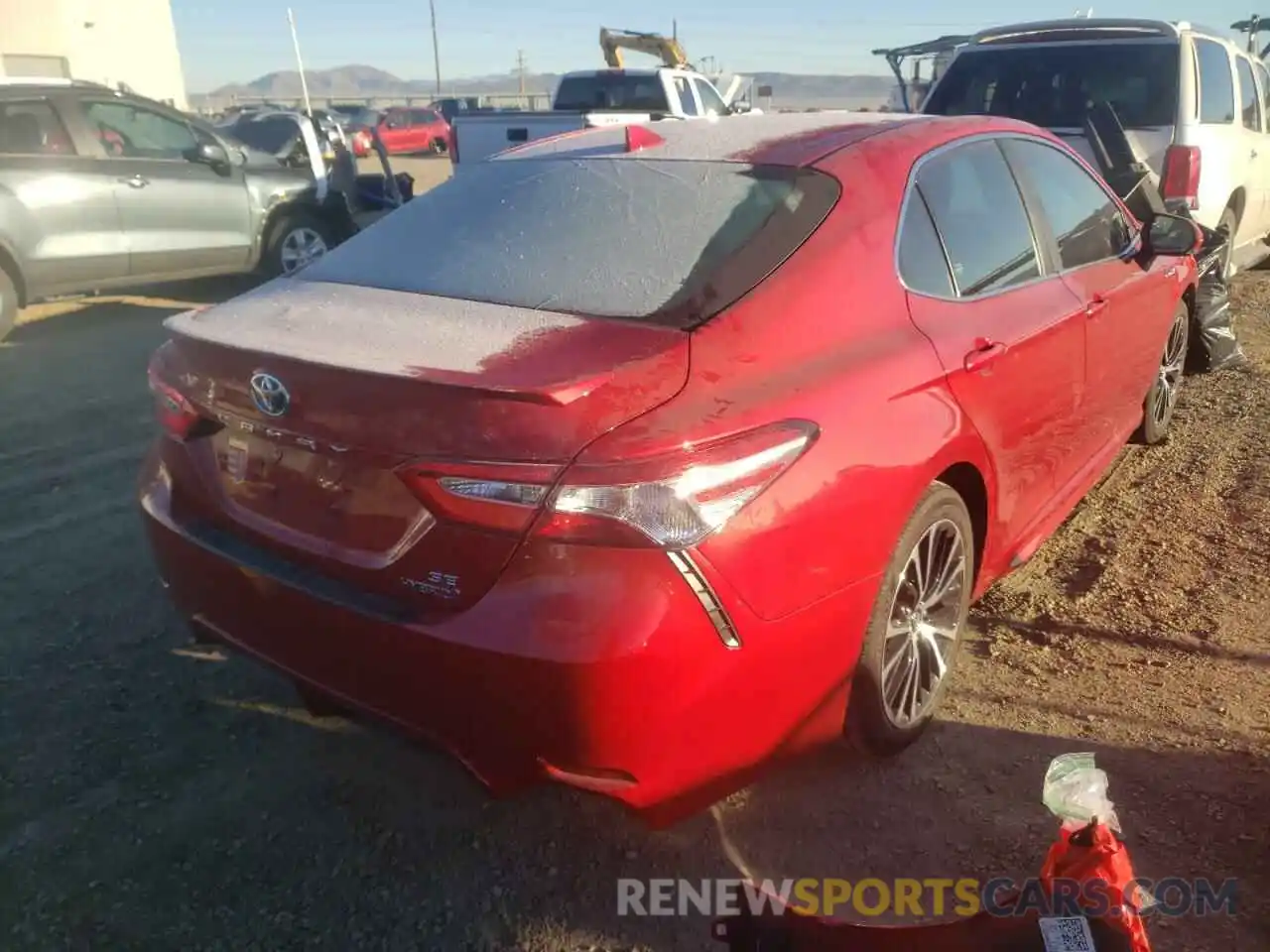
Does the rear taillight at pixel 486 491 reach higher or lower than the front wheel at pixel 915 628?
higher

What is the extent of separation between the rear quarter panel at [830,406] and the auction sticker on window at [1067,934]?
2.38ft

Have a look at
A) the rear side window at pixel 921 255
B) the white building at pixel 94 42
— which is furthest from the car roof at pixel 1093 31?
the white building at pixel 94 42

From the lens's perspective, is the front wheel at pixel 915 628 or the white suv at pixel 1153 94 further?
the white suv at pixel 1153 94

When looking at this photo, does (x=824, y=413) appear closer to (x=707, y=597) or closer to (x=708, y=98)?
(x=707, y=597)

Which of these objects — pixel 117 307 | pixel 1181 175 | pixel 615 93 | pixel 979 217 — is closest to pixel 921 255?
pixel 979 217

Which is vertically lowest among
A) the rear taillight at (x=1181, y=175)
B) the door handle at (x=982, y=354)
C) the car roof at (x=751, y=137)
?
the rear taillight at (x=1181, y=175)

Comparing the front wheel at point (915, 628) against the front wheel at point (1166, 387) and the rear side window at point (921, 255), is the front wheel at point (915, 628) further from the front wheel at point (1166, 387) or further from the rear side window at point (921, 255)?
the front wheel at point (1166, 387)

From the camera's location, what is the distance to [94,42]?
32.8 meters

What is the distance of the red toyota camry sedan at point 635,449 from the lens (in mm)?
1979

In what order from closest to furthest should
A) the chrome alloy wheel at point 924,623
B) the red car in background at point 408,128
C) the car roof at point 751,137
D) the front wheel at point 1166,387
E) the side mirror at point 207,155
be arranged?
1. the chrome alloy wheel at point 924,623
2. the car roof at point 751,137
3. the front wheel at point 1166,387
4. the side mirror at point 207,155
5. the red car in background at point 408,128

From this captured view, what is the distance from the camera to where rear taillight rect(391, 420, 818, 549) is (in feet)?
6.36

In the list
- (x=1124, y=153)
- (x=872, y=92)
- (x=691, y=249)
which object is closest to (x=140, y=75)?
(x=1124, y=153)

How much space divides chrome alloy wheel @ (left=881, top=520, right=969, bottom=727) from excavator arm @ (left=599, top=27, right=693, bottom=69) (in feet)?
58.9

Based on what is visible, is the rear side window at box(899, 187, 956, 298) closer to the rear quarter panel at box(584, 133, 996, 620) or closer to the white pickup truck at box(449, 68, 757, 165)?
the rear quarter panel at box(584, 133, 996, 620)
